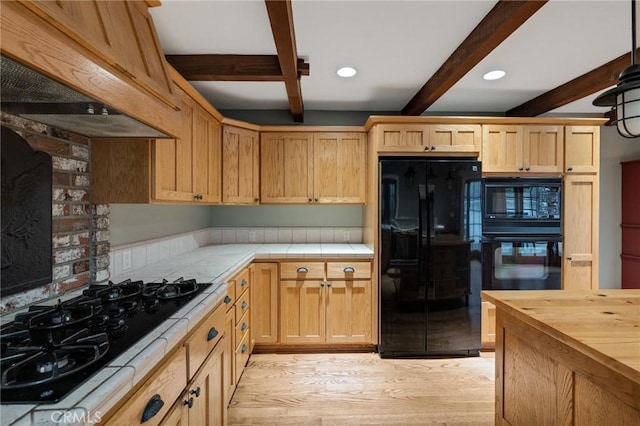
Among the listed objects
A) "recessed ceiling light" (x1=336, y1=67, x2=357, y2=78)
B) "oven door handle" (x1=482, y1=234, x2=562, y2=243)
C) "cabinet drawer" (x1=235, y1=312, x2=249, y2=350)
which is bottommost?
"cabinet drawer" (x1=235, y1=312, x2=249, y2=350)

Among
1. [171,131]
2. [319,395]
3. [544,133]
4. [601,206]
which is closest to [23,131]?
[171,131]

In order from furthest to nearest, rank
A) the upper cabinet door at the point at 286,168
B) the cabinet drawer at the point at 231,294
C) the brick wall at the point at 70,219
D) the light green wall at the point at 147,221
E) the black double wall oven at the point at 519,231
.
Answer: the upper cabinet door at the point at 286,168, the black double wall oven at the point at 519,231, the cabinet drawer at the point at 231,294, the light green wall at the point at 147,221, the brick wall at the point at 70,219

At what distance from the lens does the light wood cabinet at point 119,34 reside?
2.66 feet

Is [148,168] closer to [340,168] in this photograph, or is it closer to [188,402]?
[188,402]

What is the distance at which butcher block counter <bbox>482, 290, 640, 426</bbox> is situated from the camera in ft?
3.03

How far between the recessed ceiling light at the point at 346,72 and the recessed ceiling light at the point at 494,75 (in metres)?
1.09

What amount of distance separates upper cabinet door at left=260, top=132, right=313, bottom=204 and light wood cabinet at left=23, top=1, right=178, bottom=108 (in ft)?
5.30

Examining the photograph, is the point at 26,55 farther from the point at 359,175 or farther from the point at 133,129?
the point at 359,175

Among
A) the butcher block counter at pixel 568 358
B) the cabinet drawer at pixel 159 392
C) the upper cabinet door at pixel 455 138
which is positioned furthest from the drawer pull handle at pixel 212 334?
the upper cabinet door at pixel 455 138

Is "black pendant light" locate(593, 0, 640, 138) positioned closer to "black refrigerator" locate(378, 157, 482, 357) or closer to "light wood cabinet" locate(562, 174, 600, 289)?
"black refrigerator" locate(378, 157, 482, 357)

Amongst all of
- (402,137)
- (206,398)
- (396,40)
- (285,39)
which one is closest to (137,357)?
(206,398)

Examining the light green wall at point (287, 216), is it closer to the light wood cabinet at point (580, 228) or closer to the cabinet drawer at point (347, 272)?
the cabinet drawer at point (347, 272)

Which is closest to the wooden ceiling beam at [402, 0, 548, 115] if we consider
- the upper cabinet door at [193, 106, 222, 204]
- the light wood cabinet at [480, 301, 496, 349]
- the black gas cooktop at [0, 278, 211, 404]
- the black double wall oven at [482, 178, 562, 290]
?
the black double wall oven at [482, 178, 562, 290]

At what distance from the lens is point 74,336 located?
89cm
